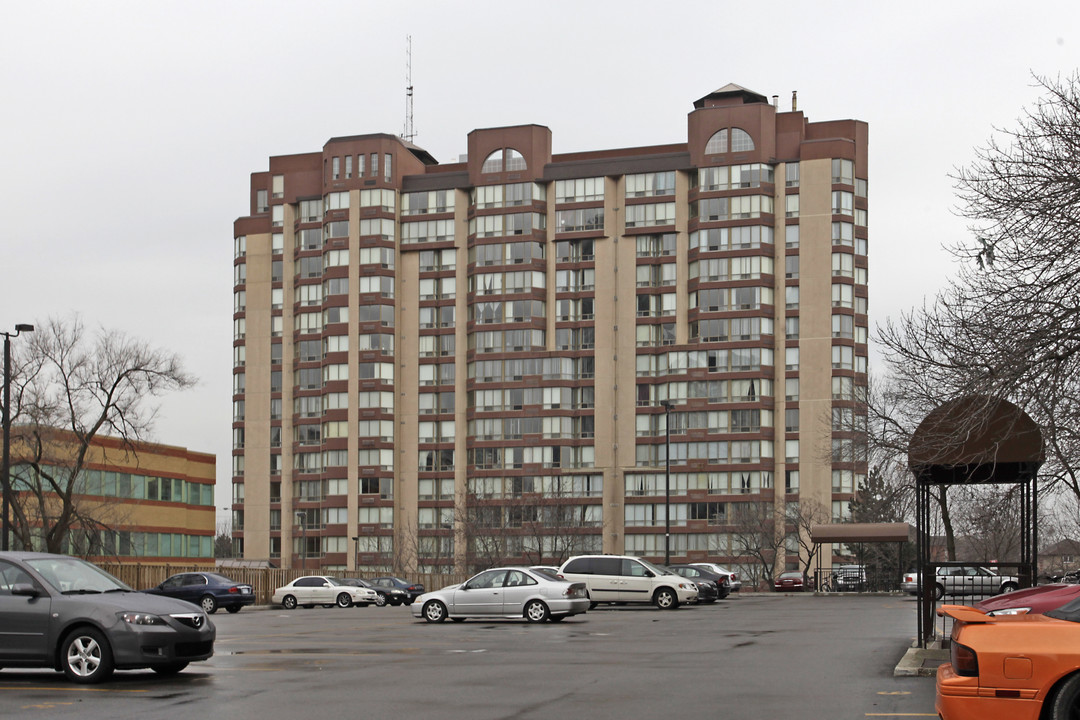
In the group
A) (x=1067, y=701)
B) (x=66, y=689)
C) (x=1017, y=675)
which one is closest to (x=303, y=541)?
(x=66, y=689)

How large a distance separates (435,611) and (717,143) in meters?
83.1

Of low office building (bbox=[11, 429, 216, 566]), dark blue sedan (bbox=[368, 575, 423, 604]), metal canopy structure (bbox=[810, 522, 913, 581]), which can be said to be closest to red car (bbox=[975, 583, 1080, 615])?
dark blue sedan (bbox=[368, 575, 423, 604])

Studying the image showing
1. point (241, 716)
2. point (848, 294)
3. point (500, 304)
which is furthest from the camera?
point (500, 304)

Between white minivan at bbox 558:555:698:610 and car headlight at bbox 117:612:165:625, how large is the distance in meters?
24.2

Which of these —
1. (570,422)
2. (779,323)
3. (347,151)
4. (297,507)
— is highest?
(347,151)

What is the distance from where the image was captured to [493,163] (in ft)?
372

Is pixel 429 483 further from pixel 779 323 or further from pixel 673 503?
pixel 779 323

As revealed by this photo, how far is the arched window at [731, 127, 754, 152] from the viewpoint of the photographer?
107125 millimetres

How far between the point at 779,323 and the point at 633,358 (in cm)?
1274

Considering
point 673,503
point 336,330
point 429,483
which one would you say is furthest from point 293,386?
point 673,503

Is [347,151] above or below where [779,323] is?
above

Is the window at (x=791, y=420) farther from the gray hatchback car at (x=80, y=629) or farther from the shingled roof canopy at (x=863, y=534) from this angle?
the gray hatchback car at (x=80, y=629)

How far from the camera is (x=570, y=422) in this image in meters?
111

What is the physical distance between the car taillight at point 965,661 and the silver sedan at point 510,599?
2118 cm
